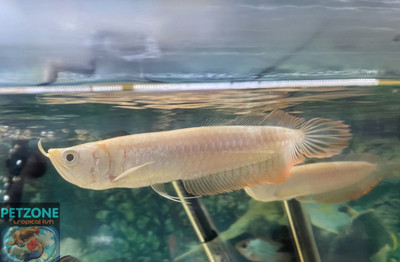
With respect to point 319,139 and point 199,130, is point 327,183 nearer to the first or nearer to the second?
point 319,139

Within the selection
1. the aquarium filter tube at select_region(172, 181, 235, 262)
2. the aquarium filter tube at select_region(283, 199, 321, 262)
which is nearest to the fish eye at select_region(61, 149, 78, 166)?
the aquarium filter tube at select_region(172, 181, 235, 262)

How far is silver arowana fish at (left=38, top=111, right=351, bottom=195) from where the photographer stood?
139 cm

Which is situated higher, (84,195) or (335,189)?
(84,195)

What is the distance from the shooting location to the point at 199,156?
147cm

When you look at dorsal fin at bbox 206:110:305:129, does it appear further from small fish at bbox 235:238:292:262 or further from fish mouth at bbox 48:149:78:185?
small fish at bbox 235:238:292:262

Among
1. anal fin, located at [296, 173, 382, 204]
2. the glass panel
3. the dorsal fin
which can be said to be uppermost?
the glass panel

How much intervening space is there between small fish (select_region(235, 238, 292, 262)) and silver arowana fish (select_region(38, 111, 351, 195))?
4.20ft

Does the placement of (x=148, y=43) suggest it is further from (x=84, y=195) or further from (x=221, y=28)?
(x=84, y=195)

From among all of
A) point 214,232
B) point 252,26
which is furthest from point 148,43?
point 214,232

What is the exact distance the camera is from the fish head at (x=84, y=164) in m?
1.35

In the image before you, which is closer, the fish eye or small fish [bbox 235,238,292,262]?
the fish eye

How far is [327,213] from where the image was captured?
271 cm

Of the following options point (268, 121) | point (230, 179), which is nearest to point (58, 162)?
point (230, 179)

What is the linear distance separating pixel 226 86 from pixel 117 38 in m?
0.85
